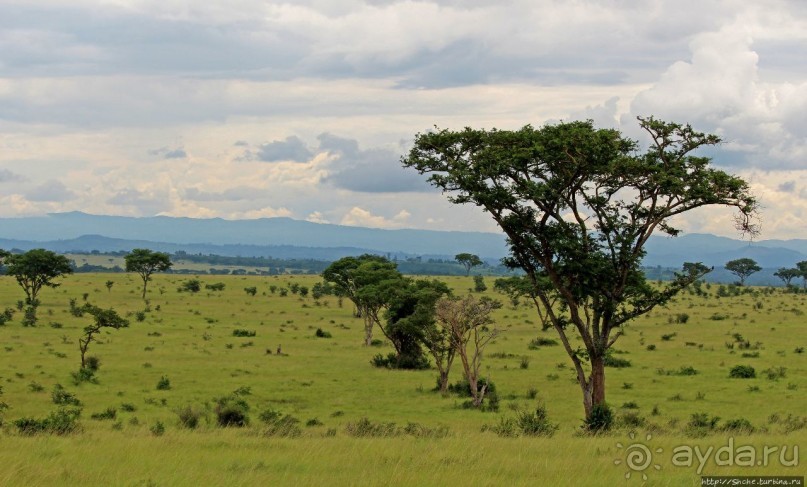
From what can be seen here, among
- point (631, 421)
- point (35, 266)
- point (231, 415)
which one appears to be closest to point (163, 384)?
point (231, 415)

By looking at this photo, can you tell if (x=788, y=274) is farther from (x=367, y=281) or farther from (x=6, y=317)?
(x=6, y=317)

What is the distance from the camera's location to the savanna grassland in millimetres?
16094

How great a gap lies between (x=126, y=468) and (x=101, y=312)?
134ft

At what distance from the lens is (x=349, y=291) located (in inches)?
3039

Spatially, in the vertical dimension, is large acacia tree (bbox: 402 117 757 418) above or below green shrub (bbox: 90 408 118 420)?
above

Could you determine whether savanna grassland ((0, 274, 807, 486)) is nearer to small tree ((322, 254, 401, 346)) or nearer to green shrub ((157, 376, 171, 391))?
green shrub ((157, 376, 171, 391))

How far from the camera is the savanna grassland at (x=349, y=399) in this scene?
1609 cm

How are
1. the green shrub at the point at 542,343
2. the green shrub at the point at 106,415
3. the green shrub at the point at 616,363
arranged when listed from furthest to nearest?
the green shrub at the point at 542,343, the green shrub at the point at 616,363, the green shrub at the point at 106,415

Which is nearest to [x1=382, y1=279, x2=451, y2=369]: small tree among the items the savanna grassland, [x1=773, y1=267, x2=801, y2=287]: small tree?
the savanna grassland

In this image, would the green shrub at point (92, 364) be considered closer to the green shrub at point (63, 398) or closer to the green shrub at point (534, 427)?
the green shrub at point (63, 398)

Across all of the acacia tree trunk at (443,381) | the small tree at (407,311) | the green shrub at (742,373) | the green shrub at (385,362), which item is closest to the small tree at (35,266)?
the green shrub at (385,362)

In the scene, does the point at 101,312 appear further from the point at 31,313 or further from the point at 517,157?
the point at 517,157

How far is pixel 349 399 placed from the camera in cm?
4300

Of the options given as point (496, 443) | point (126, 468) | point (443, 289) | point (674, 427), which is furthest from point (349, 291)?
point (126, 468)
